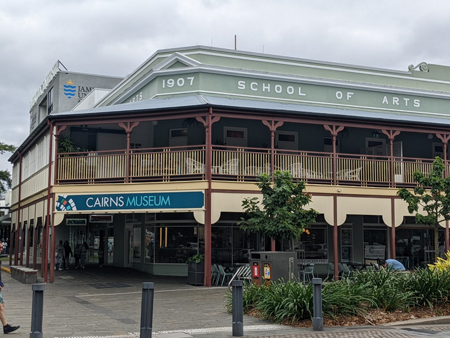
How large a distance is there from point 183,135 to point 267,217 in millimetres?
8301

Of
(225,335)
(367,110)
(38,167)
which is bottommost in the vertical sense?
(225,335)

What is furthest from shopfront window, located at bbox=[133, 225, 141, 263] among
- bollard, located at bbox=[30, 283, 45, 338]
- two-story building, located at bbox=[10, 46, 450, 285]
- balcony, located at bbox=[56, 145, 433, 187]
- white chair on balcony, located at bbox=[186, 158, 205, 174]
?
bollard, located at bbox=[30, 283, 45, 338]

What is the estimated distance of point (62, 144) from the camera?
2350cm

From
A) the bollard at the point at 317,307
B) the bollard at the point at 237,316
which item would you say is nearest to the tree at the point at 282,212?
the bollard at the point at 317,307

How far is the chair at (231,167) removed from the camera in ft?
66.2

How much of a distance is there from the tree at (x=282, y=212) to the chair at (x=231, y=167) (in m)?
3.16

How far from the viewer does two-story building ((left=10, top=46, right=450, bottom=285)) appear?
20.0 meters

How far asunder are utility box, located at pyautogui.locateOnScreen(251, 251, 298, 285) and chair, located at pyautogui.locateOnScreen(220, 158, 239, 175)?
541 cm

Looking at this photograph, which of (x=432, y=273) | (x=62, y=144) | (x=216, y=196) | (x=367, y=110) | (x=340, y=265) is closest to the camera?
(x=432, y=273)

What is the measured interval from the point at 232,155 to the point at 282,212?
5160 mm

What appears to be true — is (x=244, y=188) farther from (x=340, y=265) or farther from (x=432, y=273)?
(x=432, y=273)

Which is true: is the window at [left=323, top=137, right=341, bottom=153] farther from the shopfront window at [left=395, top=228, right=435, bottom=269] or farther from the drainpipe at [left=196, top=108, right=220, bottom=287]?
the drainpipe at [left=196, top=108, right=220, bottom=287]

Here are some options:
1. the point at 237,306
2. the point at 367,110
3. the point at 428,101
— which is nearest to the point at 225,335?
the point at 237,306

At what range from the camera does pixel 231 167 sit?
20234 mm
